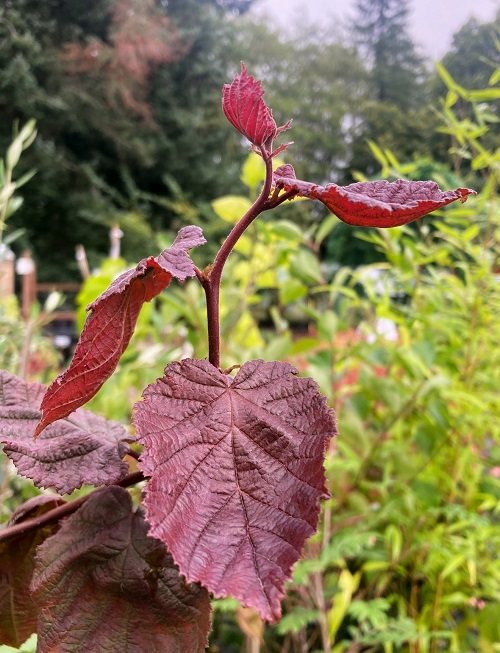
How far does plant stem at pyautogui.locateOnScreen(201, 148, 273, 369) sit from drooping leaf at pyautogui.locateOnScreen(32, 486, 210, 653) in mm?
66

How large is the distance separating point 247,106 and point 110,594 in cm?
16

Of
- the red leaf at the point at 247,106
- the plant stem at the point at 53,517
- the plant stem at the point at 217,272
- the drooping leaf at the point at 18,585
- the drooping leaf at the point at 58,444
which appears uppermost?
the red leaf at the point at 247,106

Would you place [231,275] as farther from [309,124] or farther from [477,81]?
[309,124]

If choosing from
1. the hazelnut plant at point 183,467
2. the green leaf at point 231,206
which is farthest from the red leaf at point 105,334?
the green leaf at point 231,206

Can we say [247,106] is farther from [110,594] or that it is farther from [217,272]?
[110,594]

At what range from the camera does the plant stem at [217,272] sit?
0.15m

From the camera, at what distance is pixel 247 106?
16 cm

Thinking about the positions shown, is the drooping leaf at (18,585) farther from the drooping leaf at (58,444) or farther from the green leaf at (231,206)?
the green leaf at (231,206)

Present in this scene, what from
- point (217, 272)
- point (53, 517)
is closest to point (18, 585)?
point (53, 517)

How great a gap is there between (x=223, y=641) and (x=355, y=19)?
6.20 feet

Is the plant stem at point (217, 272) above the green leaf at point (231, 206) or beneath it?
beneath

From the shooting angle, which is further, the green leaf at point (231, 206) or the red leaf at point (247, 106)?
the green leaf at point (231, 206)

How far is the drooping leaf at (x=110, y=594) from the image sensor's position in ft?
0.50

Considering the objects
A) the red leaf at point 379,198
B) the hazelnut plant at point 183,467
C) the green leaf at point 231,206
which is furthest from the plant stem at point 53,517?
the green leaf at point 231,206
